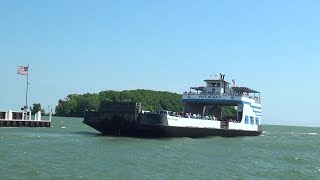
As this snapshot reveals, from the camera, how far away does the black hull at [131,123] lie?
4200 centimetres

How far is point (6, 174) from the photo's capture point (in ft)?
69.7

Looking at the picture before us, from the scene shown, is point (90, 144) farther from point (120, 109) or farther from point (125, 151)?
point (120, 109)

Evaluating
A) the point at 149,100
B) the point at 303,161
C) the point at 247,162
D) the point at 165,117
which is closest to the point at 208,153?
the point at 247,162

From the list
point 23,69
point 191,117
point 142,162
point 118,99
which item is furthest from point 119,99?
point 142,162

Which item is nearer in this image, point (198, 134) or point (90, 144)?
point (90, 144)

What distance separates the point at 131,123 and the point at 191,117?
6507 mm

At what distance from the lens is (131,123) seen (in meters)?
42.7

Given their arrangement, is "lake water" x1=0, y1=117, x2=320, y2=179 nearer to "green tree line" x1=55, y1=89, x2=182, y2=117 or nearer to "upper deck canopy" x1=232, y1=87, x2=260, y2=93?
"upper deck canopy" x1=232, y1=87, x2=260, y2=93

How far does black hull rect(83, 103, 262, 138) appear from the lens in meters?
42.0

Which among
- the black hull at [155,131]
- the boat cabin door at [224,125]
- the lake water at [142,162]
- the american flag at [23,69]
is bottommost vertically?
the lake water at [142,162]

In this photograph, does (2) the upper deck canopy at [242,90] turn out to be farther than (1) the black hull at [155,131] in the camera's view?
Yes

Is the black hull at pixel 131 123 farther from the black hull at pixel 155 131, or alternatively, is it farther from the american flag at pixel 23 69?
the american flag at pixel 23 69

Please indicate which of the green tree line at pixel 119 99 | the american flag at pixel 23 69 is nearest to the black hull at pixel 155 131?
the american flag at pixel 23 69

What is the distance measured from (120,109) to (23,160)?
18.0 metres
